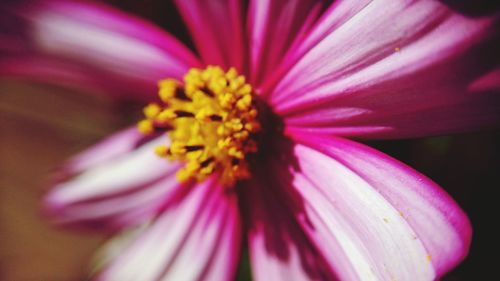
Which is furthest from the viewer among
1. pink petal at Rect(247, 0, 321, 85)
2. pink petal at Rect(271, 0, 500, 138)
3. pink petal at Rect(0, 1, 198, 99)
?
pink petal at Rect(0, 1, 198, 99)

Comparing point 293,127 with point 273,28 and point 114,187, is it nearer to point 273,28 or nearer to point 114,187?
point 273,28

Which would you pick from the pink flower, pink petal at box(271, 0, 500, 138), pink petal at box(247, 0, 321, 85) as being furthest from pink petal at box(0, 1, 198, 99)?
pink petal at box(271, 0, 500, 138)

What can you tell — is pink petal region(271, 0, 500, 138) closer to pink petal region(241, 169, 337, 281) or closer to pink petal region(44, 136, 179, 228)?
pink petal region(241, 169, 337, 281)


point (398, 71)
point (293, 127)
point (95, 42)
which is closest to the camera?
point (398, 71)

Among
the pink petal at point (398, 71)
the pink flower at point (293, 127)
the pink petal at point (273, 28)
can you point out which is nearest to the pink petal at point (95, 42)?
the pink flower at point (293, 127)

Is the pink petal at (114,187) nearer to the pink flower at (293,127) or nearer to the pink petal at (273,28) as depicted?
the pink flower at (293,127)

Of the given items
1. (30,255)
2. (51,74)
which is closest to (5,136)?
(30,255)

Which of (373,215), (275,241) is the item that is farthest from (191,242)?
(373,215)
